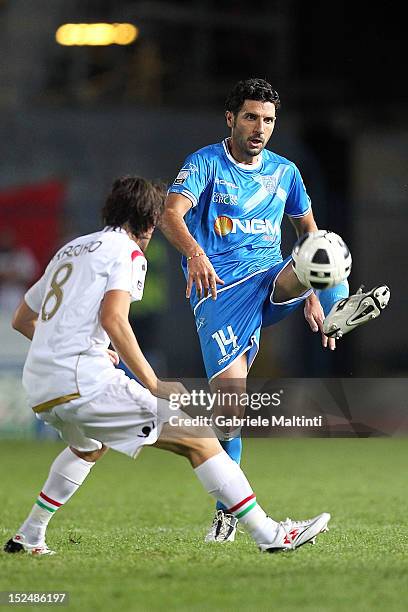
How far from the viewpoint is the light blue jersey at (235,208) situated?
247 inches

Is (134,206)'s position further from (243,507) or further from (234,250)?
(234,250)

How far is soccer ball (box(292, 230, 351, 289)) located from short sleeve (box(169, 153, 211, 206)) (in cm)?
68

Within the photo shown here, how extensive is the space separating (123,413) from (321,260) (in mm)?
1511

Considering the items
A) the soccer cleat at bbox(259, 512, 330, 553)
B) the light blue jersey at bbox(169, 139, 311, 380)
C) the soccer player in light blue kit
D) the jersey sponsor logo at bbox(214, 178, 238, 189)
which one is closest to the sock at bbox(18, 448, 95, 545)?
the soccer cleat at bbox(259, 512, 330, 553)

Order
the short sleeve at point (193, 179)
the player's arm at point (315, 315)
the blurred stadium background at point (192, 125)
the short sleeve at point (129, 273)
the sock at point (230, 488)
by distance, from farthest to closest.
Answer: the blurred stadium background at point (192, 125) < the player's arm at point (315, 315) < the short sleeve at point (193, 179) < the sock at point (230, 488) < the short sleeve at point (129, 273)

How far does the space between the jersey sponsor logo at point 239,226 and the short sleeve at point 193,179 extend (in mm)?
235

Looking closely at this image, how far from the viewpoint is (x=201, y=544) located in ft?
18.5

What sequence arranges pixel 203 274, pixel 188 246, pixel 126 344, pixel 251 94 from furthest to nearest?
1. pixel 251 94
2. pixel 188 246
3. pixel 203 274
4. pixel 126 344

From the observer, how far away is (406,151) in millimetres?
20281

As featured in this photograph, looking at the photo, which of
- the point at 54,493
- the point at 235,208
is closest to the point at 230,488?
the point at 54,493

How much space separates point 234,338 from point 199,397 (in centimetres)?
38

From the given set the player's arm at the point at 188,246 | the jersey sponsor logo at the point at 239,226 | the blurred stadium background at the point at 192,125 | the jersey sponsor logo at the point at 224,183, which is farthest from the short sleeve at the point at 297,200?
the blurred stadium background at the point at 192,125

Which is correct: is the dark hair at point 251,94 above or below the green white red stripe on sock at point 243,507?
above

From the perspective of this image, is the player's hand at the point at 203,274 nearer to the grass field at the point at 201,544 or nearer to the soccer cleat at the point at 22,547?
the grass field at the point at 201,544
